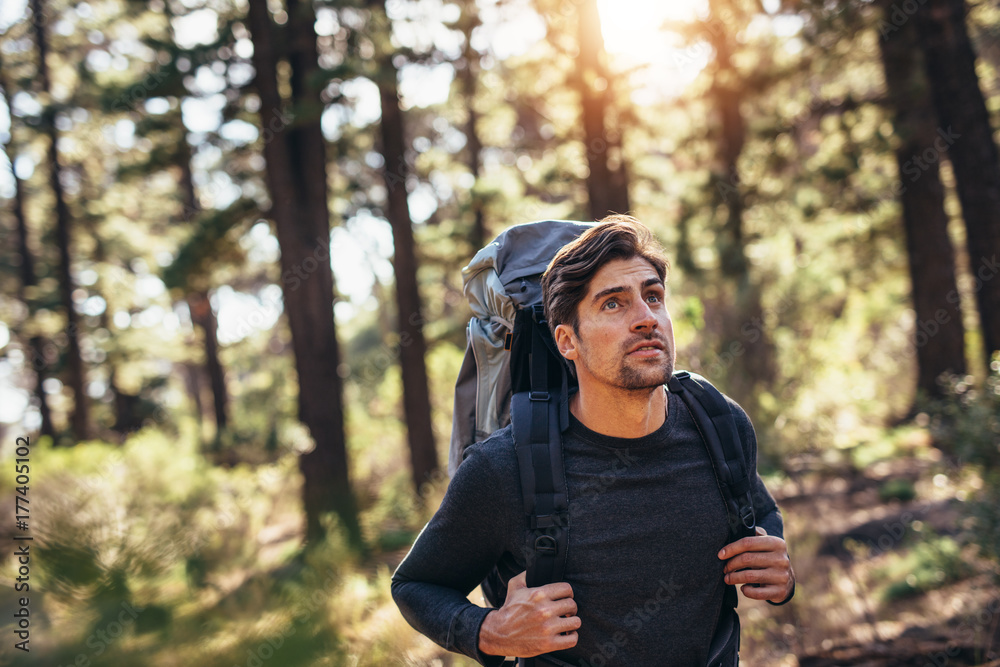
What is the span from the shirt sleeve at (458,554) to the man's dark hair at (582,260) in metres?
0.54

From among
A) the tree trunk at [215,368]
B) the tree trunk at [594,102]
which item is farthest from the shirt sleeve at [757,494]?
the tree trunk at [215,368]

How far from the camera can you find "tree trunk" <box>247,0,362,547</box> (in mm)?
10352

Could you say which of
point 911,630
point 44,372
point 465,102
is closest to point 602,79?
point 465,102

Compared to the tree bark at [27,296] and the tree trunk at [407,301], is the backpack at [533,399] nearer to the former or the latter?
the tree trunk at [407,301]

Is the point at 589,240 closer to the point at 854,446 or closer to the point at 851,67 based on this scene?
the point at 854,446

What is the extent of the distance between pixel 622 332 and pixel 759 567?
0.87m

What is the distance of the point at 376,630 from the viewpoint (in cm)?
341

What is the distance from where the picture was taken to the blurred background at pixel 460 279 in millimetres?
2426

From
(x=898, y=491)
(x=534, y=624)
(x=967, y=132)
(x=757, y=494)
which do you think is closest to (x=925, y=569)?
(x=898, y=491)

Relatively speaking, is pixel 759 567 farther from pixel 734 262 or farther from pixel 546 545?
pixel 734 262

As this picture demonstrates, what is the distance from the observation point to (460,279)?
12.7 meters

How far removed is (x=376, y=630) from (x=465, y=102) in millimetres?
12315

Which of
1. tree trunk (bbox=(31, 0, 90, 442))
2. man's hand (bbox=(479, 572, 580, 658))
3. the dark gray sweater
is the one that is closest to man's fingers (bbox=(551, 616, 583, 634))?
man's hand (bbox=(479, 572, 580, 658))

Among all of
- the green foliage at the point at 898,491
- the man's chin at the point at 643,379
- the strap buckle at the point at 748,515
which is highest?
the man's chin at the point at 643,379
